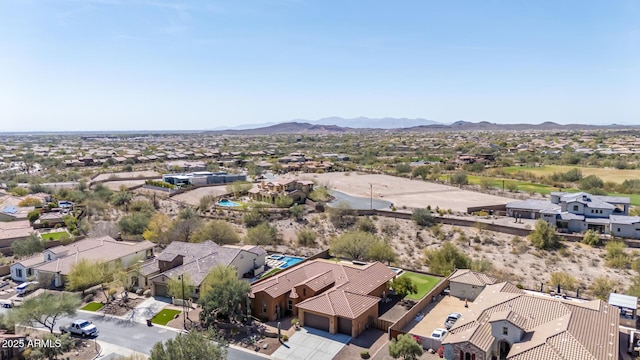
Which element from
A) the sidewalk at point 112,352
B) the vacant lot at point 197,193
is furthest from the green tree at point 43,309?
the vacant lot at point 197,193

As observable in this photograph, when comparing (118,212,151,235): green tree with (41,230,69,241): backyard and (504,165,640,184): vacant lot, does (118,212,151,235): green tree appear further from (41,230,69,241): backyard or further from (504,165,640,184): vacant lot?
(504,165,640,184): vacant lot

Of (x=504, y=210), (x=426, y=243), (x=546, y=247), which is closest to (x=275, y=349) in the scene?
(x=426, y=243)

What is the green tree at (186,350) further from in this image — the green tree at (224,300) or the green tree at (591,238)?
the green tree at (591,238)

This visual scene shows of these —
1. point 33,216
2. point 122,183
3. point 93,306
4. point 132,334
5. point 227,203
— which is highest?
point 33,216

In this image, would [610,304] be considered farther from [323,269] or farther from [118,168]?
[118,168]

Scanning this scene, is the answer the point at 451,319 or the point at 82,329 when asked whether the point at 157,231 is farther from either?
the point at 451,319

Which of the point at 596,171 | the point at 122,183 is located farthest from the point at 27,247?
the point at 596,171
